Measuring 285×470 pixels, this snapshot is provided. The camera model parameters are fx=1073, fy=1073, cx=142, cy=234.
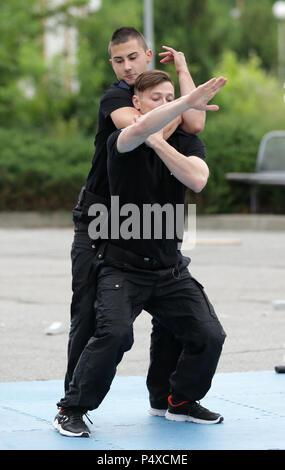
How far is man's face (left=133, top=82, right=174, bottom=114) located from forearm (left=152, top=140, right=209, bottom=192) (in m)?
0.29

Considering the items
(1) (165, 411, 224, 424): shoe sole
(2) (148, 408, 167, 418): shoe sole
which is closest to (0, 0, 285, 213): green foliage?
(2) (148, 408, 167, 418): shoe sole

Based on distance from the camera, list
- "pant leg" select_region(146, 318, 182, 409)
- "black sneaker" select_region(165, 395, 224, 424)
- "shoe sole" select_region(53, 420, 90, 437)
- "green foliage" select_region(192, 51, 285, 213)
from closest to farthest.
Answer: "shoe sole" select_region(53, 420, 90, 437)
"black sneaker" select_region(165, 395, 224, 424)
"pant leg" select_region(146, 318, 182, 409)
"green foliage" select_region(192, 51, 285, 213)

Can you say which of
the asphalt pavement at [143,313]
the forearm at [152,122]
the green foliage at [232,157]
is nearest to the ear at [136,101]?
the forearm at [152,122]

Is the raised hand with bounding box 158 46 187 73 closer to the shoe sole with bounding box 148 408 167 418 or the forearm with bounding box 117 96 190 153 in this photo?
the forearm with bounding box 117 96 190 153

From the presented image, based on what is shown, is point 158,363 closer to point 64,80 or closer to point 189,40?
point 64,80

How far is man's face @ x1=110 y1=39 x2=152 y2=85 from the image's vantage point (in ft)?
17.4

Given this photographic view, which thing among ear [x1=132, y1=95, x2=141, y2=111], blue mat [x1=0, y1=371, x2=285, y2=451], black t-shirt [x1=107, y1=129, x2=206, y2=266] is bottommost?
blue mat [x1=0, y1=371, x2=285, y2=451]

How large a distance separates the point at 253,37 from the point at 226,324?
49474 millimetres

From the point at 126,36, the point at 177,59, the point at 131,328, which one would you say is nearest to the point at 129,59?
the point at 126,36

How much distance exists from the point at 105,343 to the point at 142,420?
0.73m

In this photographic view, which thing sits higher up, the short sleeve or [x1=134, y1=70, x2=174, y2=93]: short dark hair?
[x1=134, y1=70, x2=174, y2=93]: short dark hair

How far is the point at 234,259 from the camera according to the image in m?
14.7

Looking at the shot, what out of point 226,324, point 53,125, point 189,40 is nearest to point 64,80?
point 53,125

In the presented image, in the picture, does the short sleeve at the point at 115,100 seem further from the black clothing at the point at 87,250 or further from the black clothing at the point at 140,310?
the black clothing at the point at 140,310
